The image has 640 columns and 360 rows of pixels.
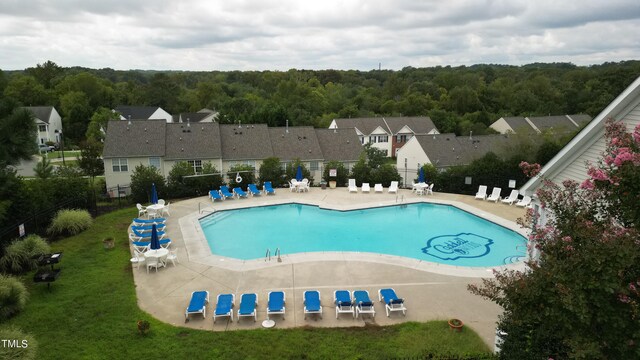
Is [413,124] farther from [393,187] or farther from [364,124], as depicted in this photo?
[393,187]

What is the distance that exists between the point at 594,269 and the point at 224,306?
32.0 feet

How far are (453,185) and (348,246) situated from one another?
12.1 m

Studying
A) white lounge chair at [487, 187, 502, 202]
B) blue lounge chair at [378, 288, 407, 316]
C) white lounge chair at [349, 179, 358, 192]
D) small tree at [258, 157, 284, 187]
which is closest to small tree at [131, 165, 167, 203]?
small tree at [258, 157, 284, 187]

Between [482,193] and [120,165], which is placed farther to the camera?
[120,165]

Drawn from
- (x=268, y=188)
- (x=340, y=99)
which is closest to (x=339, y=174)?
(x=268, y=188)

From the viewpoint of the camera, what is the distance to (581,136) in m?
11.1

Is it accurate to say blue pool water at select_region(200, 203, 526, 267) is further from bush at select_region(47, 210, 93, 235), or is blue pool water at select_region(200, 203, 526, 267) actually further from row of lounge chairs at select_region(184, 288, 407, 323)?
row of lounge chairs at select_region(184, 288, 407, 323)

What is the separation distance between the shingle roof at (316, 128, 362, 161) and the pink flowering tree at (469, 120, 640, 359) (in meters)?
31.1

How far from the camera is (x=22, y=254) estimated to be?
1547cm

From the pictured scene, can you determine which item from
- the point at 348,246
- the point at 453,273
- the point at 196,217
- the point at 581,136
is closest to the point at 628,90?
the point at 581,136

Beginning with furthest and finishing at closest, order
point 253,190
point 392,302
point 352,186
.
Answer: point 352,186 < point 253,190 < point 392,302

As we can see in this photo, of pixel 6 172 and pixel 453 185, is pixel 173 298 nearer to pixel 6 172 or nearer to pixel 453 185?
pixel 6 172

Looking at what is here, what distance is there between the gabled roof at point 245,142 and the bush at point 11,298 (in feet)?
71.3

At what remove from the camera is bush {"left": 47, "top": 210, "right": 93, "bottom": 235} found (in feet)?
62.7
